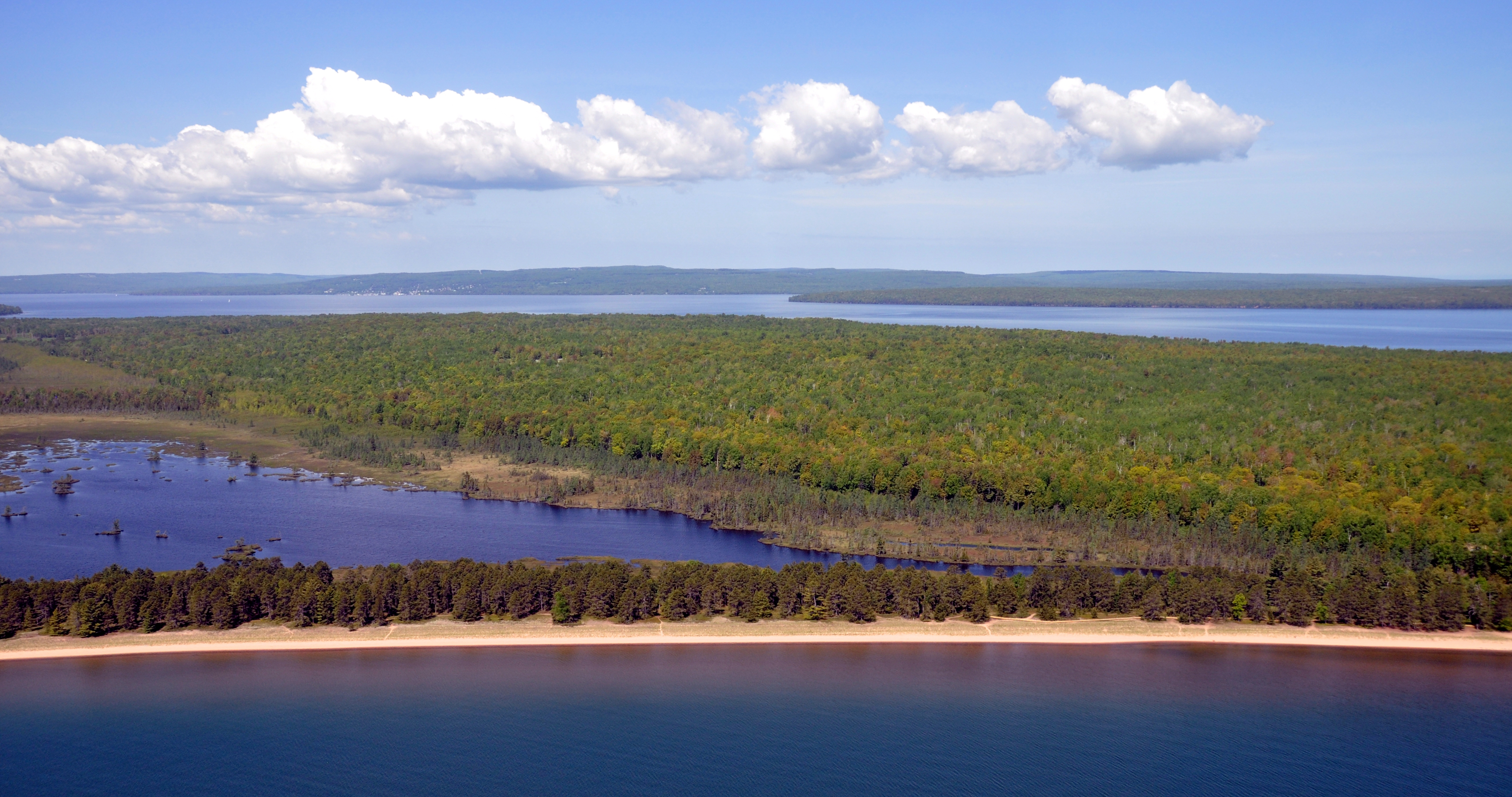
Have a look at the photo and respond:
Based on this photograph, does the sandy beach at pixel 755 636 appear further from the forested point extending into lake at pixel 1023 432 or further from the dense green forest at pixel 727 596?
the forested point extending into lake at pixel 1023 432

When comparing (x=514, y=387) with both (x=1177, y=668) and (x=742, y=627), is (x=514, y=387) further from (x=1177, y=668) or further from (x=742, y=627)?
(x=1177, y=668)

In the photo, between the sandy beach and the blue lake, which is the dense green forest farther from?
the blue lake

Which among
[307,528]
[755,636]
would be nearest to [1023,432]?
[755,636]

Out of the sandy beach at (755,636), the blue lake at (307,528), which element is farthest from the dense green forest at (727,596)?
the blue lake at (307,528)

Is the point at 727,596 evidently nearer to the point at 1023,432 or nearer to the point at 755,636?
the point at 755,636

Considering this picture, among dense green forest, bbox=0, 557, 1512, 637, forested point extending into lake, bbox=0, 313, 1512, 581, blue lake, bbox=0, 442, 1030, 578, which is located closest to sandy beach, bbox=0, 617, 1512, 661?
dense green forest, bbox=0, 557, 1512, 637
